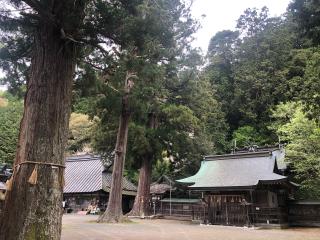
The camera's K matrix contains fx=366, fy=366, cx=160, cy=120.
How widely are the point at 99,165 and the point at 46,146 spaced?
27.3 m

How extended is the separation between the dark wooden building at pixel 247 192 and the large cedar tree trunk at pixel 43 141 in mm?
14625

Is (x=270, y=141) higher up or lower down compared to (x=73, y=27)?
higher up

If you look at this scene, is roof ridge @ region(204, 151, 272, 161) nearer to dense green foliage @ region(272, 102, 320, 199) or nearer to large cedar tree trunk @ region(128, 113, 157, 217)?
dense green foliage @ region(272, 102, 320, 199)

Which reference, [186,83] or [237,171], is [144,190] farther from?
[186,83]

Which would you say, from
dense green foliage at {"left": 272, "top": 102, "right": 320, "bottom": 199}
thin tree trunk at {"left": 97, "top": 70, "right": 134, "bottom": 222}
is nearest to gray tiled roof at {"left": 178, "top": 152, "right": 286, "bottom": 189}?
dense green foliage at {"left": 272, "top": 102, "right": 320, "bottom": 199}

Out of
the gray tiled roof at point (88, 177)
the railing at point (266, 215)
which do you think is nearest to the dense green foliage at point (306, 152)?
the railing at point (266, 215)

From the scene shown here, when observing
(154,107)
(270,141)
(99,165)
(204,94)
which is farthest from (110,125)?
(270,141)

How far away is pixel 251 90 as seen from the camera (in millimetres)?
38438

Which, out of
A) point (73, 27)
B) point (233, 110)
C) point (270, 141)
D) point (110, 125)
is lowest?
point (73, 27)

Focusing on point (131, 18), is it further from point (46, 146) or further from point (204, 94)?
point (204, 94)

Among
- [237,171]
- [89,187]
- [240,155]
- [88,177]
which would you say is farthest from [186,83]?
[88,177]

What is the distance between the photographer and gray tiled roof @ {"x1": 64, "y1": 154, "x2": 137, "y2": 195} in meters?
30.0

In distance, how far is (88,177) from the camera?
104ft

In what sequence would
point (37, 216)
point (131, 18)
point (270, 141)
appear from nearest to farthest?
point (37, 216) → point (131, 18) → point (270, 141)
